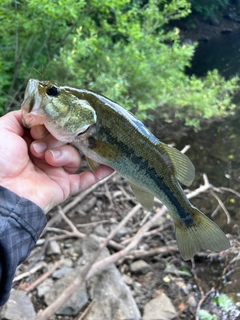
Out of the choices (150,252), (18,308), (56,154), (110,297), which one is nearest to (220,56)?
(150,252)

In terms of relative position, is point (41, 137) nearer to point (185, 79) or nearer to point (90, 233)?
point (90, 233)

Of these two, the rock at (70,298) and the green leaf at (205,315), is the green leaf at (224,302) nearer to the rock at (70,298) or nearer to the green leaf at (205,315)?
the green leaf at (205,315)

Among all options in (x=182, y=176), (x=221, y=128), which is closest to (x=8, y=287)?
A: (x=182, y=176)

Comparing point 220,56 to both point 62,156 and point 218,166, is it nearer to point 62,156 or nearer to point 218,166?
point 218,166

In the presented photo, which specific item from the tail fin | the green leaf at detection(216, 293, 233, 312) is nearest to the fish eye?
the tail fin

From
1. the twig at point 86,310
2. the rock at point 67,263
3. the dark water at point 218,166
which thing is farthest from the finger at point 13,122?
the dark water at point 218,166
